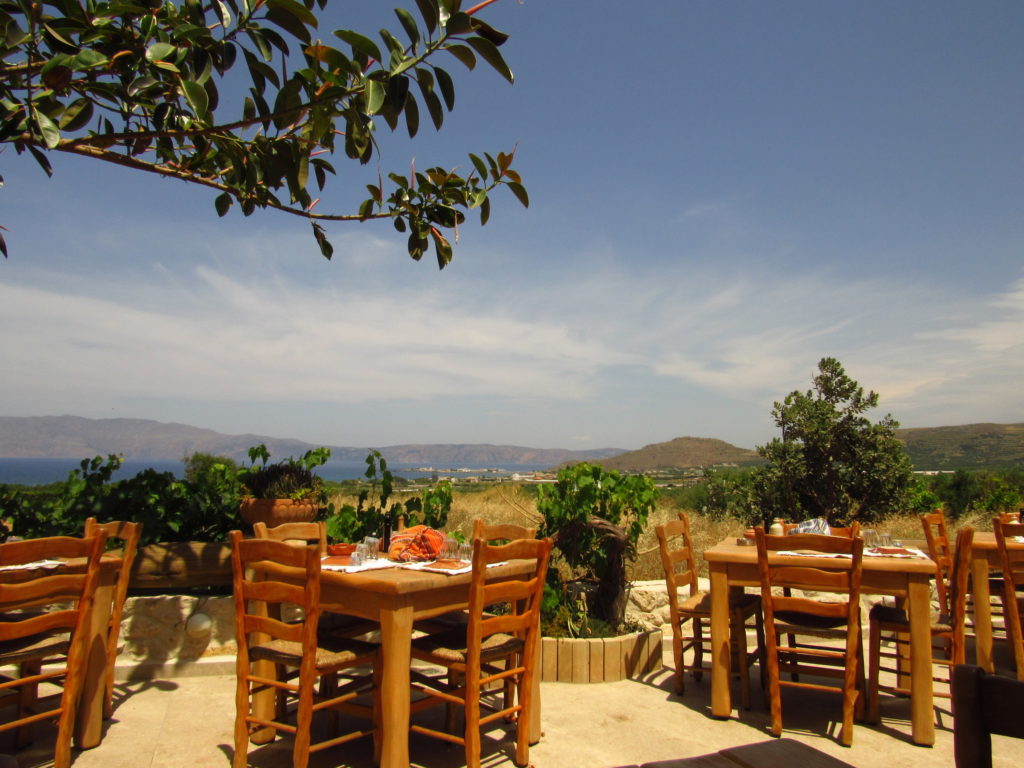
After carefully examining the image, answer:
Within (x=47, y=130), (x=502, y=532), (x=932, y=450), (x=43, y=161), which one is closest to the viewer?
(x=47, y=130)

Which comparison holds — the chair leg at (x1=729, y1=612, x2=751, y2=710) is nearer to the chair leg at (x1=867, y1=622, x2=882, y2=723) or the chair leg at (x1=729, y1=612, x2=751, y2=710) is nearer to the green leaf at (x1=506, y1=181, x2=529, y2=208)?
the chair leg at (x1=867, y1=622, x2=882, y2=723)

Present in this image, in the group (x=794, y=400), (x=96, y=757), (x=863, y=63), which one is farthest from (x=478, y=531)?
(x=794, y=400)

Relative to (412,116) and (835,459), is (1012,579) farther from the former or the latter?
(835,459)

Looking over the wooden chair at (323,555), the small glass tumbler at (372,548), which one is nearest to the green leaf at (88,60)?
the wooden chair at (323,555)

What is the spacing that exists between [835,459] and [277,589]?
27.5 ft

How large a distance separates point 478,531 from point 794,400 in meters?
7.08

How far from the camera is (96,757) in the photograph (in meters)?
3.16

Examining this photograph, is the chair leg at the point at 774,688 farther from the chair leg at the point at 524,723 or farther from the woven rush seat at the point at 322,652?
the woven rush seat at the point at 322,652

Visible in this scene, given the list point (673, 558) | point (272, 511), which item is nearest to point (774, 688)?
point (673, 558)

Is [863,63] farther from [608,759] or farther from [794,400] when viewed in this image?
[608,759]

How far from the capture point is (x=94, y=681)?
329 cm

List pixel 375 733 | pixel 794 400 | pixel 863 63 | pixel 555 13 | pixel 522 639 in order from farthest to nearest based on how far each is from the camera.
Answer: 1. pixel 794 400
2. pixel 863 63
3. pixel 555 13
4. pixel 522 639
5. pixel 375 733

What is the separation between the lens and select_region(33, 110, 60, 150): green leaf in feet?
6.29

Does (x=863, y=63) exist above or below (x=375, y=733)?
above
